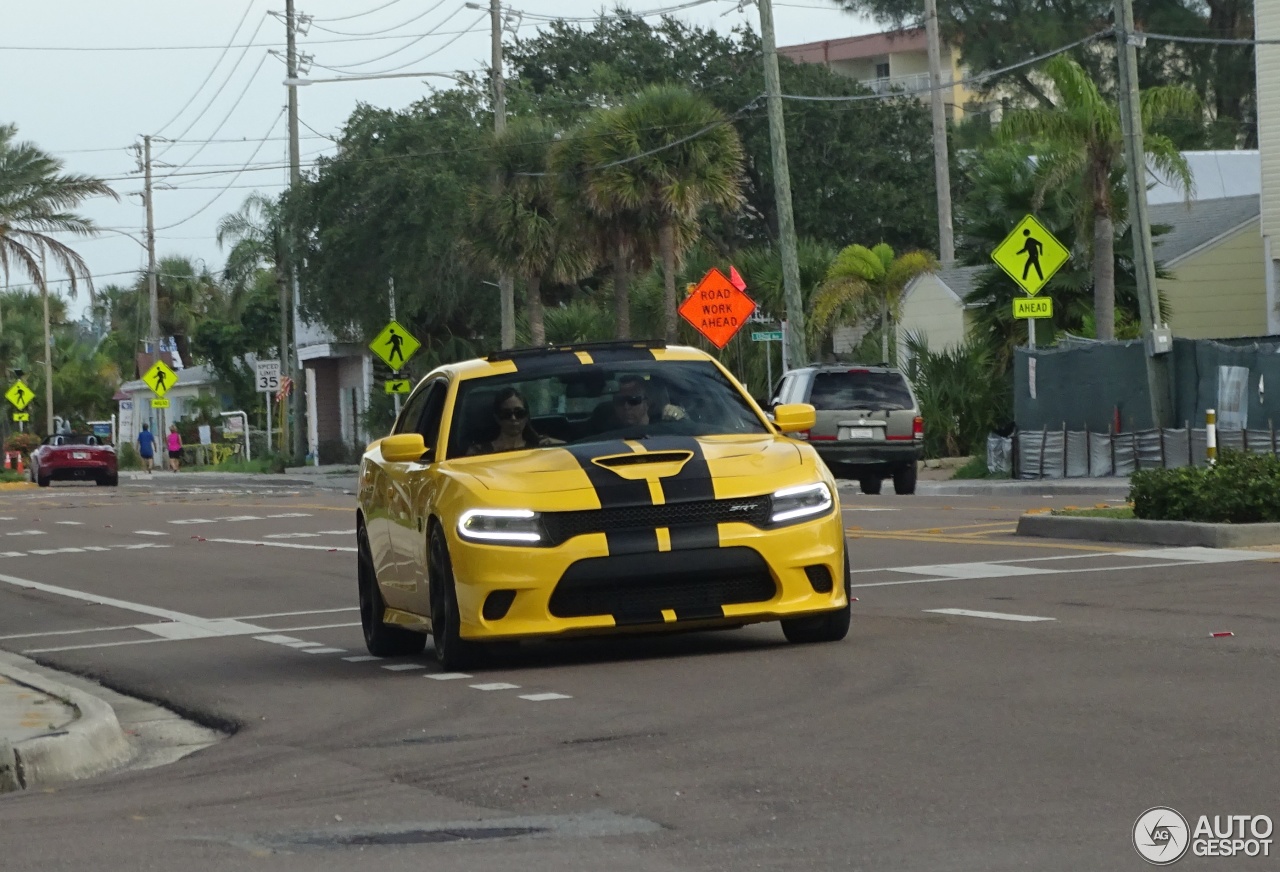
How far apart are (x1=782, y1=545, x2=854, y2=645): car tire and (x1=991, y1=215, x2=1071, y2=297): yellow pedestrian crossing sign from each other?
19.7 m

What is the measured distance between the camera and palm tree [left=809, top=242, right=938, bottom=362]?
44.3 metres

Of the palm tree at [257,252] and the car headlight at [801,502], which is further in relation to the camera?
the palm tree at [257,252]

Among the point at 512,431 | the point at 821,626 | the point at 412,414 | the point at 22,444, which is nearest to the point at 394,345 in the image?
the point at 412,414

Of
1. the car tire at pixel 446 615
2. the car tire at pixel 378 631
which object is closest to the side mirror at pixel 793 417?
the car tire at pixel 446 615

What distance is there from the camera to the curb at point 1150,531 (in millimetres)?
16672

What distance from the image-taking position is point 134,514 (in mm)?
34500

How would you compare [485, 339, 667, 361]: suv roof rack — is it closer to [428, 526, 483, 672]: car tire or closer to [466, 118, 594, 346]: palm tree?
[428, 526, 483, 672]: car tire

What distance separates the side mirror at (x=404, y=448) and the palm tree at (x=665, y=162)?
98.2 feet

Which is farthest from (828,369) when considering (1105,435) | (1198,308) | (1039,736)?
(1039,736)

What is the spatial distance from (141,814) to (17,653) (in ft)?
22.6

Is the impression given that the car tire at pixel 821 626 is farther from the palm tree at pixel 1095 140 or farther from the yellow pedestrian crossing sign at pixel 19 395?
the yellow pedestrian crossing sign at pixel 19 395

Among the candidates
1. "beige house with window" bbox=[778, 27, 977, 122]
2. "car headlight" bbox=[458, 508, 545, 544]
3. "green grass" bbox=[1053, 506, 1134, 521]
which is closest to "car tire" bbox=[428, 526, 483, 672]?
"car headlight" bbox=[458, 508, 545, 544]

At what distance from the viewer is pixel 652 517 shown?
1046 cm

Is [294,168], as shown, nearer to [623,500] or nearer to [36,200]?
[36,200]
